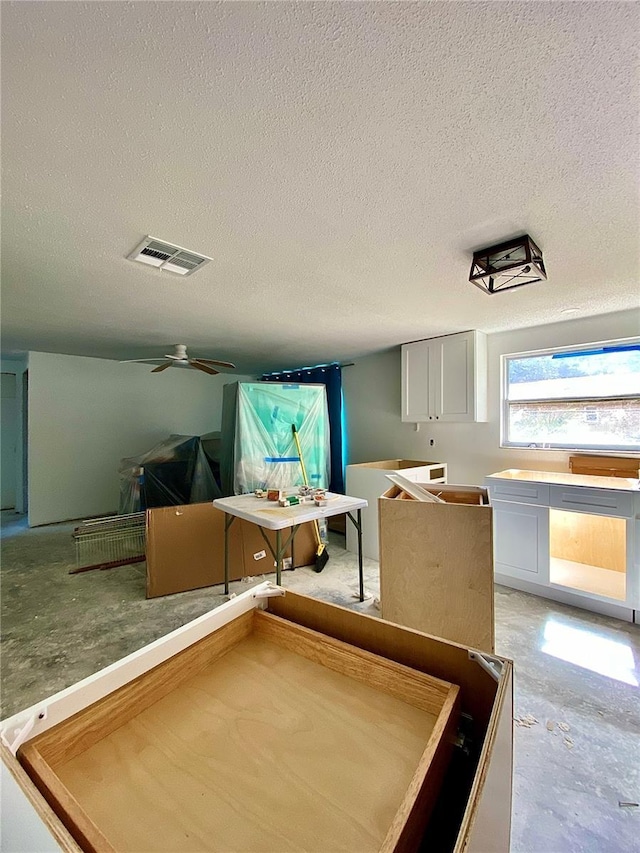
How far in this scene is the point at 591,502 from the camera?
2.70 m

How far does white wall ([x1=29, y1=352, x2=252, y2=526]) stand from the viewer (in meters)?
5.06

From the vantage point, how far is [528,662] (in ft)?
7.14

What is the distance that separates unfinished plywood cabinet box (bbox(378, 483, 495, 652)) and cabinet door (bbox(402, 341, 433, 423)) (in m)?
2.27

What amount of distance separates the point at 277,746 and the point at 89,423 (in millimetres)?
5884

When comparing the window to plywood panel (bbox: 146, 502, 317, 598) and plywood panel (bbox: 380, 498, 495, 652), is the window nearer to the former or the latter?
plywood panel (bbox: 380, 498, 495, 652)

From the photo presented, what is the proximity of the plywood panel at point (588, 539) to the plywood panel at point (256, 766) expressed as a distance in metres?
2.85

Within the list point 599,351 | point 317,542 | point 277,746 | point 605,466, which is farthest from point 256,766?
point 599,351

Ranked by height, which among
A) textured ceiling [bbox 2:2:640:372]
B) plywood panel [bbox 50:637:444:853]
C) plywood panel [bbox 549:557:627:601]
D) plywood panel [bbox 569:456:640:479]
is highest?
textured ceiling [bbox 2:2:640:372]

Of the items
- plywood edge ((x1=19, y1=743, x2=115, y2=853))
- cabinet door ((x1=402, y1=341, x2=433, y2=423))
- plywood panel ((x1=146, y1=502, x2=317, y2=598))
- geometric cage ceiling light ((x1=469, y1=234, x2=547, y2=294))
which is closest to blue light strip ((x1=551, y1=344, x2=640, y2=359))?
cabinet door ((x1=402, y1=341, x2=433, y2=423))

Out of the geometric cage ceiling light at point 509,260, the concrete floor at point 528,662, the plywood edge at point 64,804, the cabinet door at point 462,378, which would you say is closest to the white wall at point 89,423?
the concrete floor at point 528,662

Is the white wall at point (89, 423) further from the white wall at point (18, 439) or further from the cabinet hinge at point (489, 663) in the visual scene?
the cabinet hinge at point (489, 663)

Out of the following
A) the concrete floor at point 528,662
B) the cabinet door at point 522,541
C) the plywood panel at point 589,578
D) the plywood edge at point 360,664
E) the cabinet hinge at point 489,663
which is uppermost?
the cabinet hinge at point 489,663

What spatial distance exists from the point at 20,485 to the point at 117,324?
3895 millimetres

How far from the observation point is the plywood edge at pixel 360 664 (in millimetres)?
714
